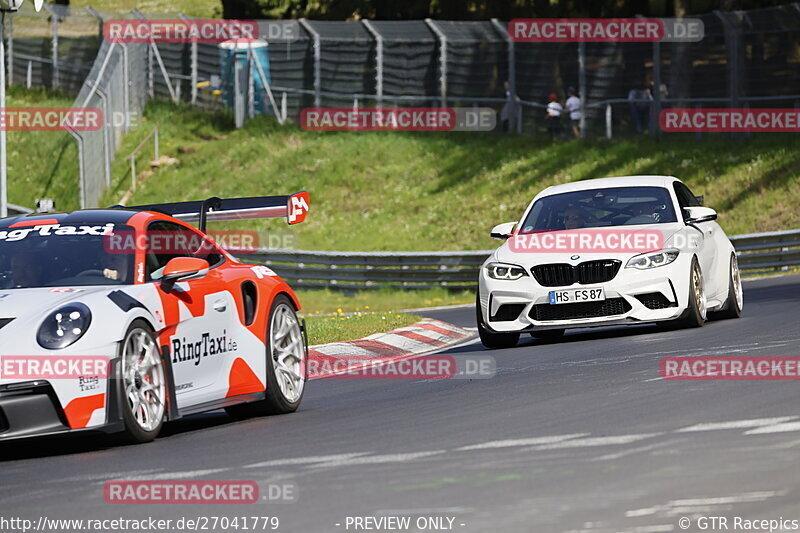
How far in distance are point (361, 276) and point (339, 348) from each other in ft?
48.2

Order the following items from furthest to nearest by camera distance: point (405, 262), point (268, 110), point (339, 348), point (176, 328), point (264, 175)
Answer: point (268, 110)
point (264, 175)
point (405, 262)
point (339, 348)
point (176, 328)

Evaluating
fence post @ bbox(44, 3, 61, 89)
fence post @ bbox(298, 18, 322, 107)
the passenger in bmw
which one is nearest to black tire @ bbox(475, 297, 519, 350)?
the passenger in bmw

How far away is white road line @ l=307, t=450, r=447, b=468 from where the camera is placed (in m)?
7.52

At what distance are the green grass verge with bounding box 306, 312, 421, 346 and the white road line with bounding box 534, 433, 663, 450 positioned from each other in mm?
8890

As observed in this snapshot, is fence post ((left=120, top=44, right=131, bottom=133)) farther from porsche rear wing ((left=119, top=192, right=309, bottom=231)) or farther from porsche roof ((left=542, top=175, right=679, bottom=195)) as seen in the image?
porsche rear wing ((left=119, top=192, right=309, bottom=231))

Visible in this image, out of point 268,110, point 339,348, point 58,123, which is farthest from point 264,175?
point 339,348

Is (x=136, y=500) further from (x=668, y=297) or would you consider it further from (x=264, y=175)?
(x=264, y=175)

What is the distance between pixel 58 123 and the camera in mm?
43594

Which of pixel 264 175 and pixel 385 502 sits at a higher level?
pixel 385 502

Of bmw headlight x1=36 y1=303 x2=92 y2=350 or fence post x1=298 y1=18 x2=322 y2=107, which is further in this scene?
fence post x1=298 y1=18 x2=322 y2=107

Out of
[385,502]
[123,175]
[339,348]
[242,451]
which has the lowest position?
[123,175]

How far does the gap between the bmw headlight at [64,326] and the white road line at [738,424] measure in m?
3.21

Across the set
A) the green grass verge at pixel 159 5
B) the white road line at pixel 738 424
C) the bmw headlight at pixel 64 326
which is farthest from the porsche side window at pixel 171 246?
the green grass verge at pixel 159 5

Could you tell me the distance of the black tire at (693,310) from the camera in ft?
49.3
